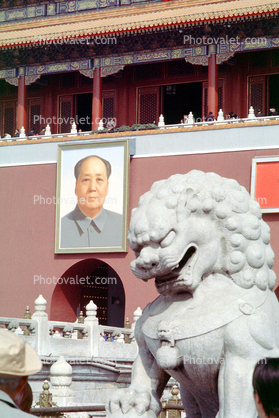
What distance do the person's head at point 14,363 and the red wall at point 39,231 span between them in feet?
41.2

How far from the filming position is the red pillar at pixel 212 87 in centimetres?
1585

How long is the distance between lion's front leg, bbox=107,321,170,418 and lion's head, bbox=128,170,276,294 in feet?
1.37

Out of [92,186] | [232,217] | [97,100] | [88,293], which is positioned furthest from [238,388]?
[97,100]

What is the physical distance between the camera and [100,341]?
12.1m

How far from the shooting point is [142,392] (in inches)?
155

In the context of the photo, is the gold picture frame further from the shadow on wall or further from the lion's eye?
the lion's eye

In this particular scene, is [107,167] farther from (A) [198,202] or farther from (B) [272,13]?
(A) [198,202]

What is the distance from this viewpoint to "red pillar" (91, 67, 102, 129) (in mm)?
16828

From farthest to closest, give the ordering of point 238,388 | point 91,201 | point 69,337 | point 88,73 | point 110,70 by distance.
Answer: point 88,73 < point 110,70 < point 91,201 < point 69,337 < point 238,388

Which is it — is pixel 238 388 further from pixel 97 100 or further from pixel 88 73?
pixel 88 73

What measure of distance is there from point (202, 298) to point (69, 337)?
8.06 metres

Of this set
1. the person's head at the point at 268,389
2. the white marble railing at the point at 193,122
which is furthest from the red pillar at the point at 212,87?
the person's head at the point at 268,389

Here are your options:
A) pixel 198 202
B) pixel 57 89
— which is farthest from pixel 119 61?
Result: pixel 198 202

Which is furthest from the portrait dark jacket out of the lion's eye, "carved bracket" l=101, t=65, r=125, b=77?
the lion's eye
